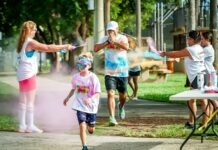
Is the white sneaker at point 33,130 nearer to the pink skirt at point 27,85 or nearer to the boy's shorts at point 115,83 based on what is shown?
the pink skirt at point 27,85

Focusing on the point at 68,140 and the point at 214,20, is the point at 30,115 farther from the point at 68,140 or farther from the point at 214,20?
the point at 214,20

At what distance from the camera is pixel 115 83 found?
10766 mm

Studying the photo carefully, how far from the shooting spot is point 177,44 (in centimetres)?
4925

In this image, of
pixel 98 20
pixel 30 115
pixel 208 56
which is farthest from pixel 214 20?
pixel 30 115

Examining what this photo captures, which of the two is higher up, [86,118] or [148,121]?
[86,118]

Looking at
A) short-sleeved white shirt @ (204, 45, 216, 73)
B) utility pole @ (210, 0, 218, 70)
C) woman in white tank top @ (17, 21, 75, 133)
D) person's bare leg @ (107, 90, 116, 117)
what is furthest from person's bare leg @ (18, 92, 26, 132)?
utility pole @ (210, 0, 218, 70)

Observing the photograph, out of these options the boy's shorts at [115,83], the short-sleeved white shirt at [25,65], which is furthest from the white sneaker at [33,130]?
the boy's shorts at [115,83]

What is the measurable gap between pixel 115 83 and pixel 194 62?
1.69m

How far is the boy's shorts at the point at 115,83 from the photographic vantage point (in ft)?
35.0

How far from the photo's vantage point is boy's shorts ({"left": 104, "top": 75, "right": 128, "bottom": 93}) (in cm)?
1066

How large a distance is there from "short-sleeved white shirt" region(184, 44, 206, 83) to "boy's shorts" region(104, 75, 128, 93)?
4.69 feet

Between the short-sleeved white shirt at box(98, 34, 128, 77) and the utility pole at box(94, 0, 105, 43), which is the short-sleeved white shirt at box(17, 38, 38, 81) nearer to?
the short-sleeved white shirt at box(98, 34, 128, 77)

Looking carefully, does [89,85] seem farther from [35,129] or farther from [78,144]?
[35,129]

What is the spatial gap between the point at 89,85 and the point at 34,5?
2965cm
